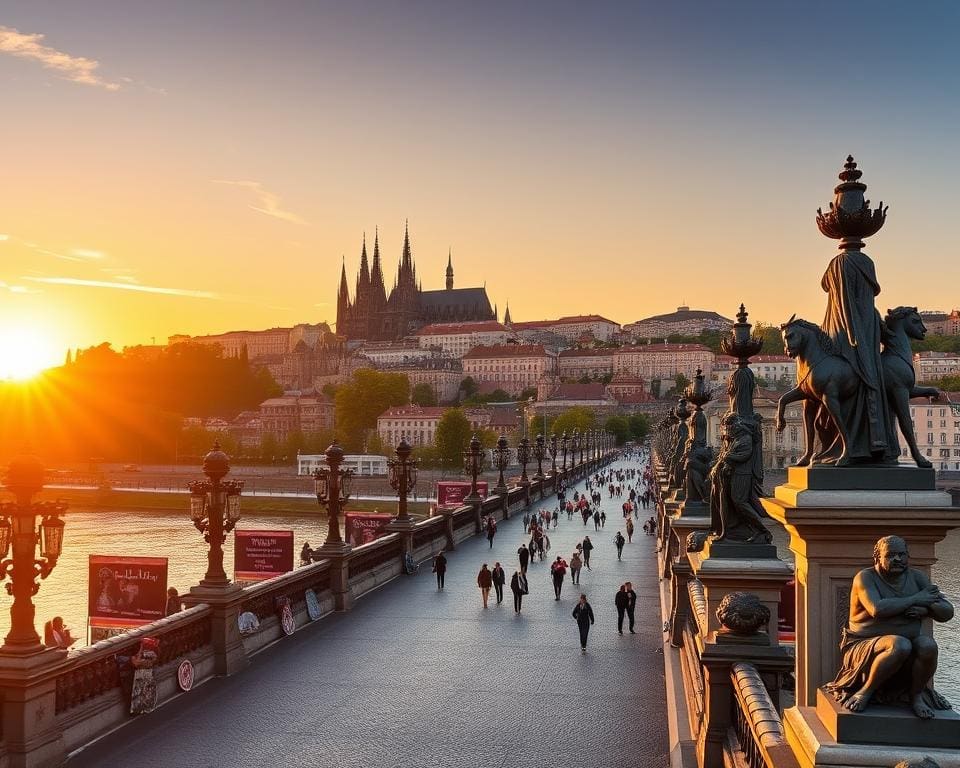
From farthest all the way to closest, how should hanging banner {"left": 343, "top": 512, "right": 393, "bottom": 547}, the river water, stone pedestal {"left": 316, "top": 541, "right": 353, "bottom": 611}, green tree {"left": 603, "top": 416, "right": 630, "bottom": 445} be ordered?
green tree {"left": 603, "top": 416, "right": 630, "bottom": 445}, the river water, hanging banner {"left": 343, "top": 512, "right": 393, "bottom": 547}, stone pedestal {"left": 316, "top": 541, "right": 353, "bottom": 611}

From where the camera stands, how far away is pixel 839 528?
5.67 metres

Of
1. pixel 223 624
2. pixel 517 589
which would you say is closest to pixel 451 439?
pixel 517 589

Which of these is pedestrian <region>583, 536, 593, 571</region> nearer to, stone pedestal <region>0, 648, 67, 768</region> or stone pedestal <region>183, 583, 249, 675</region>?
stone pedestal <region>183, 583, 249, 675</region>

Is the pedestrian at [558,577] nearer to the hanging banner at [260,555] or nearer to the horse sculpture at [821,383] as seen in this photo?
the hanging banner at [260,555]

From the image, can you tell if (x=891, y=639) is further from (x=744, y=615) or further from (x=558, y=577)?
(x=558, y=577)

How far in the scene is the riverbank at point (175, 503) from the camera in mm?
88750

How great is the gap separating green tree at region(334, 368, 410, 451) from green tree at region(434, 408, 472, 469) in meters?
37.1

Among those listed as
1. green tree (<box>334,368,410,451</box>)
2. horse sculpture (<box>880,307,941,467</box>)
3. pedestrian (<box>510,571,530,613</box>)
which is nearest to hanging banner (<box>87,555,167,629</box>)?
pedestrian (<box>510,571,530,613</box>)

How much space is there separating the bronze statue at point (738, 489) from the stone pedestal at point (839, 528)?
2.78 meters

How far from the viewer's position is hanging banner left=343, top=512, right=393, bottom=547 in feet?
85.9

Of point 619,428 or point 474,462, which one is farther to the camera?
point 619,428

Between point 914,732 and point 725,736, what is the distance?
3.55m

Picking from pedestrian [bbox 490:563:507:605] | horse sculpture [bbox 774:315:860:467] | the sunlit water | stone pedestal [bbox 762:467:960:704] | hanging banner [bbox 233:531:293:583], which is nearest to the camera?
stone pedestal [bbox 762:467:960:704]

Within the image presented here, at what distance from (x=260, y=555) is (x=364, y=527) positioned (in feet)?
20.1
